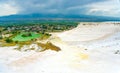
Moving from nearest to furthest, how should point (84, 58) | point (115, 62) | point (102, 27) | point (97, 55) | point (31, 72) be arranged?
point (31, 72) → point (115, 62) → point (84, 58) → point (97, 55) → point (102, 27)

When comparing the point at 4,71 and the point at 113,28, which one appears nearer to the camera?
the point at 4,71

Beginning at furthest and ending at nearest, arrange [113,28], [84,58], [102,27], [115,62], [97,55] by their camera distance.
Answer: [102,27], [113,28], [97,55], [84,58], [115,62]

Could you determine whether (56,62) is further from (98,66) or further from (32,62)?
(98,66)

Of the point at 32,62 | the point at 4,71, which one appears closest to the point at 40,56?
the point at 32,62

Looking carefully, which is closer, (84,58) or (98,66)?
(98,66)

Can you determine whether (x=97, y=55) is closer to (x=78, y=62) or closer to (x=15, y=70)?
(x=78, y=62)

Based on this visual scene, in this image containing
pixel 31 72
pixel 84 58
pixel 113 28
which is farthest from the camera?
pixel 113 28

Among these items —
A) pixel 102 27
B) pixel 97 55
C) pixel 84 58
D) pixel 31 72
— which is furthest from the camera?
pixel 102 27

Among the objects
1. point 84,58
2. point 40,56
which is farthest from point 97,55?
point 40,56

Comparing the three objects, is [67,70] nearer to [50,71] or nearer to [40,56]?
[50,71]
